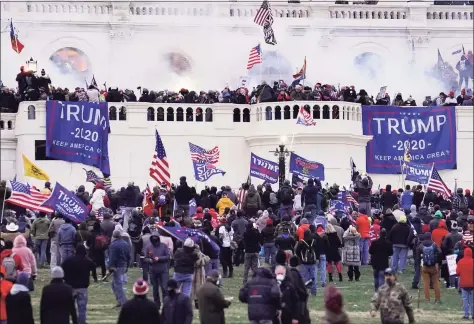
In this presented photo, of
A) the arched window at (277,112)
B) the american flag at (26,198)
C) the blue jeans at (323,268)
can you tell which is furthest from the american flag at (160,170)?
the arched window at (277,112)

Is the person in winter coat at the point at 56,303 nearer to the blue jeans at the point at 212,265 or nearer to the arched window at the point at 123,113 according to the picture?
the blue jeans at the point at 212,265

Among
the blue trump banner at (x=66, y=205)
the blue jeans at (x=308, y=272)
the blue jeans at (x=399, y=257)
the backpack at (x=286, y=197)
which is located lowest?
the blue jeans at (x=308, y=272)

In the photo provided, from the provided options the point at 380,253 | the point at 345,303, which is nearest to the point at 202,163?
the point at 380,253

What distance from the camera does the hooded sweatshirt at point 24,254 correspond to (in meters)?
31.7

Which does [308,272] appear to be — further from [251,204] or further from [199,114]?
[199,114]

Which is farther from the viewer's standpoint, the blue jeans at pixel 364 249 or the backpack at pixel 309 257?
the blue jeans at pixel 364 249

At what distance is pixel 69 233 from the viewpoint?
37.9 metres

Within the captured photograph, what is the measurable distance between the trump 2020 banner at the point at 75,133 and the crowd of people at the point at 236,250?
27.5 feet

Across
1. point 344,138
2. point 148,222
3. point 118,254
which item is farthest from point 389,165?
point 118,254

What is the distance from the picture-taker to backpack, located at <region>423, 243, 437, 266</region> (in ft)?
120

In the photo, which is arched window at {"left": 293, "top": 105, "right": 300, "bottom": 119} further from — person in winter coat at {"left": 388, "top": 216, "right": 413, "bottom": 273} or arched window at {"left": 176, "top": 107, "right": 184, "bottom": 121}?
person in winter coat at {"left": 388, "top": 216, "right": 413, "bottom": 273}

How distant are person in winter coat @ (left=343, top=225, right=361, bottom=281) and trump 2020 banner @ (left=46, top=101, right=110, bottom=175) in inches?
673

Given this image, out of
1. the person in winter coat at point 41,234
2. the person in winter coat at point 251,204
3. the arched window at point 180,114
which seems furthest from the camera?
the arched window at point 180,114

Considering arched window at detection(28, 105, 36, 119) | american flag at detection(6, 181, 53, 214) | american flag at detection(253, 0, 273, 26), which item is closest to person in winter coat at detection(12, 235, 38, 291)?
american flag at detection(6, 181, 53, 214)
